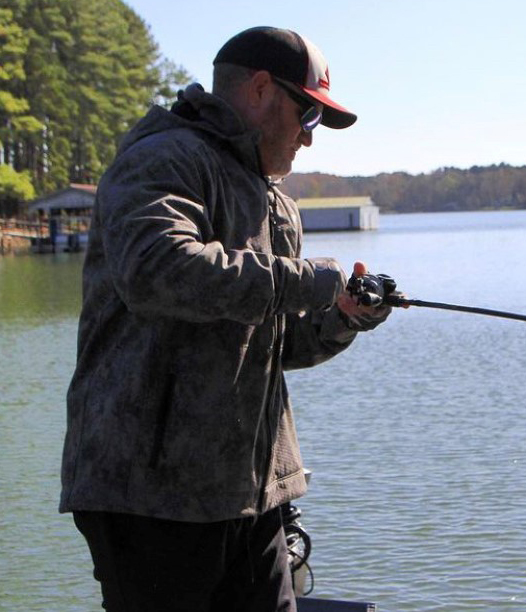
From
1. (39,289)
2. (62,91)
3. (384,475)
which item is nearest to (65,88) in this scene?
(62,91)

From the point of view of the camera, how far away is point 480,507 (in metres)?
8.14

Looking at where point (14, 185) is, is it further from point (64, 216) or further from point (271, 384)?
point (271, 384)

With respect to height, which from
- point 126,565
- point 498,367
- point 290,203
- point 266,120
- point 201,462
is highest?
point 266,120

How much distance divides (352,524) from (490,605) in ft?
5.14

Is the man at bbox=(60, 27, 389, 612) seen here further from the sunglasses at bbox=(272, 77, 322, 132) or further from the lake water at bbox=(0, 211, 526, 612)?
the lake water at bbox=(0, 211, 526, 612)

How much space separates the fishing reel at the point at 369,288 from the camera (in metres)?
2.92

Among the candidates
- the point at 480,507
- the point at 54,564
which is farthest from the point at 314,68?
the point at 480,507

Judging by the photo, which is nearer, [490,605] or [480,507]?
[490,605]

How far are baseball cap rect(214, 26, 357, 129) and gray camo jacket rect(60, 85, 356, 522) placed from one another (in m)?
0.13

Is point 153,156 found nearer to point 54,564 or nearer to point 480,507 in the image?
point 54,564

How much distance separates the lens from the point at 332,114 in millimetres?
3080

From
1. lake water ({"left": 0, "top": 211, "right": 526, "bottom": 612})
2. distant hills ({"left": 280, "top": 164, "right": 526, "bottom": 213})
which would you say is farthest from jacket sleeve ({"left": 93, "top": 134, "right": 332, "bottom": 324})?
distant hills ({"left": 280, "top": 164, "right": 526, "bottom": 213})

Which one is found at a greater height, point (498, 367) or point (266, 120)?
point (266, 120)

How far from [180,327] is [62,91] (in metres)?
67.6
